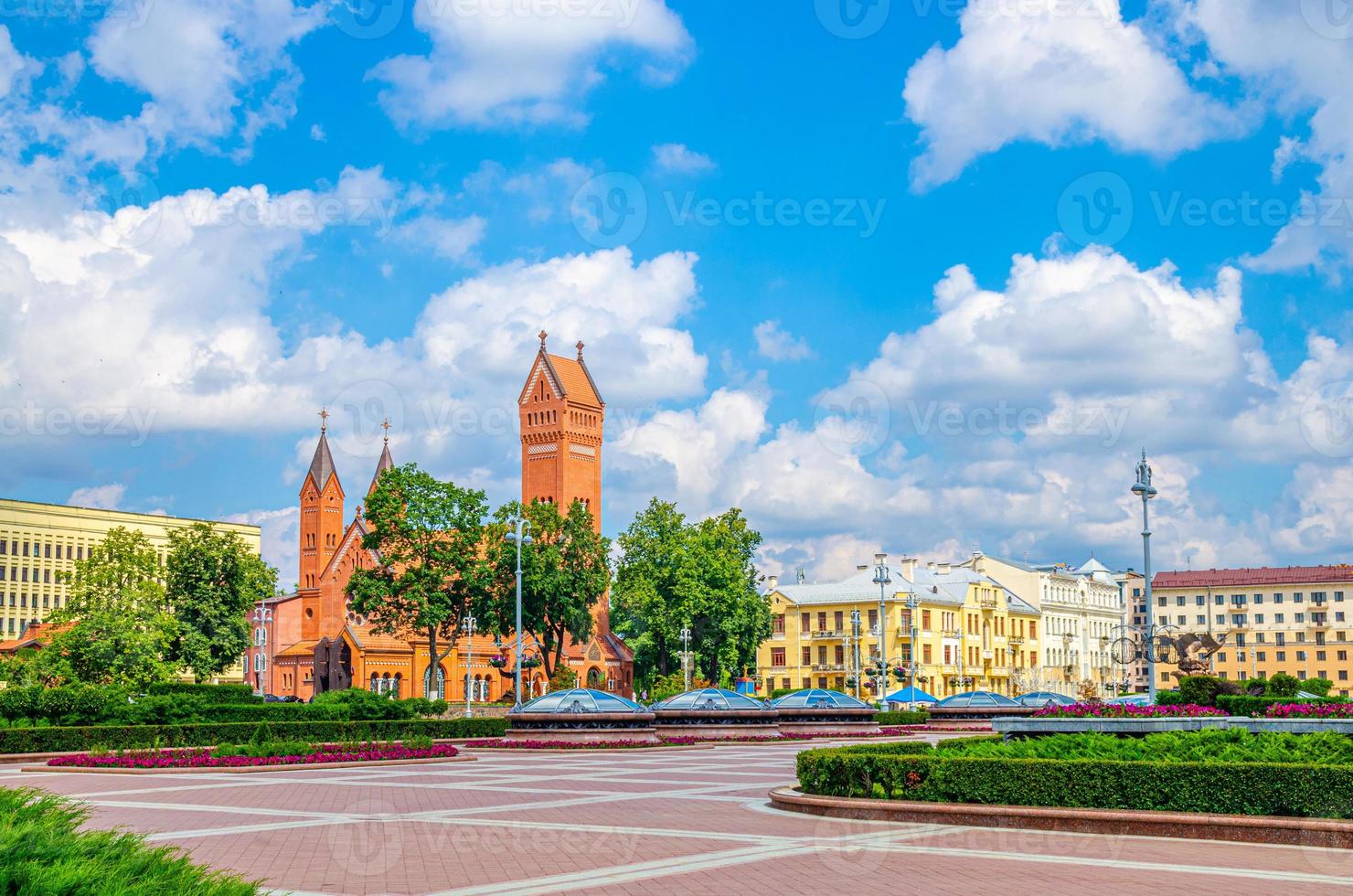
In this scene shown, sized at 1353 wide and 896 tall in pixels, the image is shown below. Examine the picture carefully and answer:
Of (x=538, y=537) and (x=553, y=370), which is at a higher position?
(x=553, y=370)

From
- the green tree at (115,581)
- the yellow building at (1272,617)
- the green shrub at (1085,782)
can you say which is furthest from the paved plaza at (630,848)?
the yellow building at (1272,617)

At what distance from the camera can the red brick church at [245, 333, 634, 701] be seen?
80.6 m

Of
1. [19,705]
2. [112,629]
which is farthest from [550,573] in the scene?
[19,705]

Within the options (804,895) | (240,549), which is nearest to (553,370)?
(240,549)

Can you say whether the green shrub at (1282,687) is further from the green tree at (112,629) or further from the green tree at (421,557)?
the green tree at (112,629)

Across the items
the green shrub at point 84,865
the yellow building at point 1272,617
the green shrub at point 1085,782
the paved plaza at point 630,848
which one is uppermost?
the green shrub at point 84,865

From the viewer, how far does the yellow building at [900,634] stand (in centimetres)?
8681

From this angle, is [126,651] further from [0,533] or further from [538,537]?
[0,533]

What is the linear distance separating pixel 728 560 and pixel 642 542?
5.76 metres

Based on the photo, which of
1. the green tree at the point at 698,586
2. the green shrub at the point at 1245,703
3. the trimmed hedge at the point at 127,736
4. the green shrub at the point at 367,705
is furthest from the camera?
the green tree at the point at 698,586

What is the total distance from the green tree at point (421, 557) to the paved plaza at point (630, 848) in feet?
141

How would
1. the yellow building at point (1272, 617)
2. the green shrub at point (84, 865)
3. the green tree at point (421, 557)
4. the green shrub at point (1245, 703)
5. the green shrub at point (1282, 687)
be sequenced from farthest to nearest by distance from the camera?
the yellow building at point (1272, 617), the green tree at point (421, 557), the green shrub at point (1282, 687), the green shrub at point (1245, 703), the green shrub at point (84, 865)

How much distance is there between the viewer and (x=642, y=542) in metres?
76.9

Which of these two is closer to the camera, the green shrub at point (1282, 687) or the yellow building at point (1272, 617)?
the green shrub at point (1282, 687)
